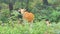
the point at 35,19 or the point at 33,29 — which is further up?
the point at 33,29

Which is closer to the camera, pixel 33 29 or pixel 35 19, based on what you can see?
pixel 33 29

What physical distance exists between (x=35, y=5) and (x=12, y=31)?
535 centimetres

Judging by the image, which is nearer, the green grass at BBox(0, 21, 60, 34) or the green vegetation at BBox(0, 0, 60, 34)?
the green grass at BBox(0, 21, 60, 34)

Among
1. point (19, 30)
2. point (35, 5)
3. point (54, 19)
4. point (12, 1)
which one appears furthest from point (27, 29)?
point (35, 5)

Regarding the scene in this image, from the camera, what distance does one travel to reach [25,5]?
10.5 meters

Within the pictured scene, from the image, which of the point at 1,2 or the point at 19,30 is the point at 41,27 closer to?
the point at 19,30

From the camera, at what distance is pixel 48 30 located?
6113 millimetres

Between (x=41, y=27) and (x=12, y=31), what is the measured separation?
2.69ft

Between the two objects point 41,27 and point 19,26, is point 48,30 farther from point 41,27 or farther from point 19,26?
point 19,26

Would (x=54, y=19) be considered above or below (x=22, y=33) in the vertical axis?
below

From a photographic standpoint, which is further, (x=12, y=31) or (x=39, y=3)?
(x=39, y=3)

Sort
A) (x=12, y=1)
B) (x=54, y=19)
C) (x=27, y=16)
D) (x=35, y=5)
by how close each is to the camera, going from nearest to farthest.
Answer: (x=27, y=16) → (x=54, y=19) → (x=12, y=1) → (x=35, y=5)

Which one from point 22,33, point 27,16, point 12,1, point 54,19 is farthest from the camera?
point 12,1

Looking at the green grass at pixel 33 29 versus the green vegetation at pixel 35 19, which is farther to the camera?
the green vegetation at pixel 35 19
